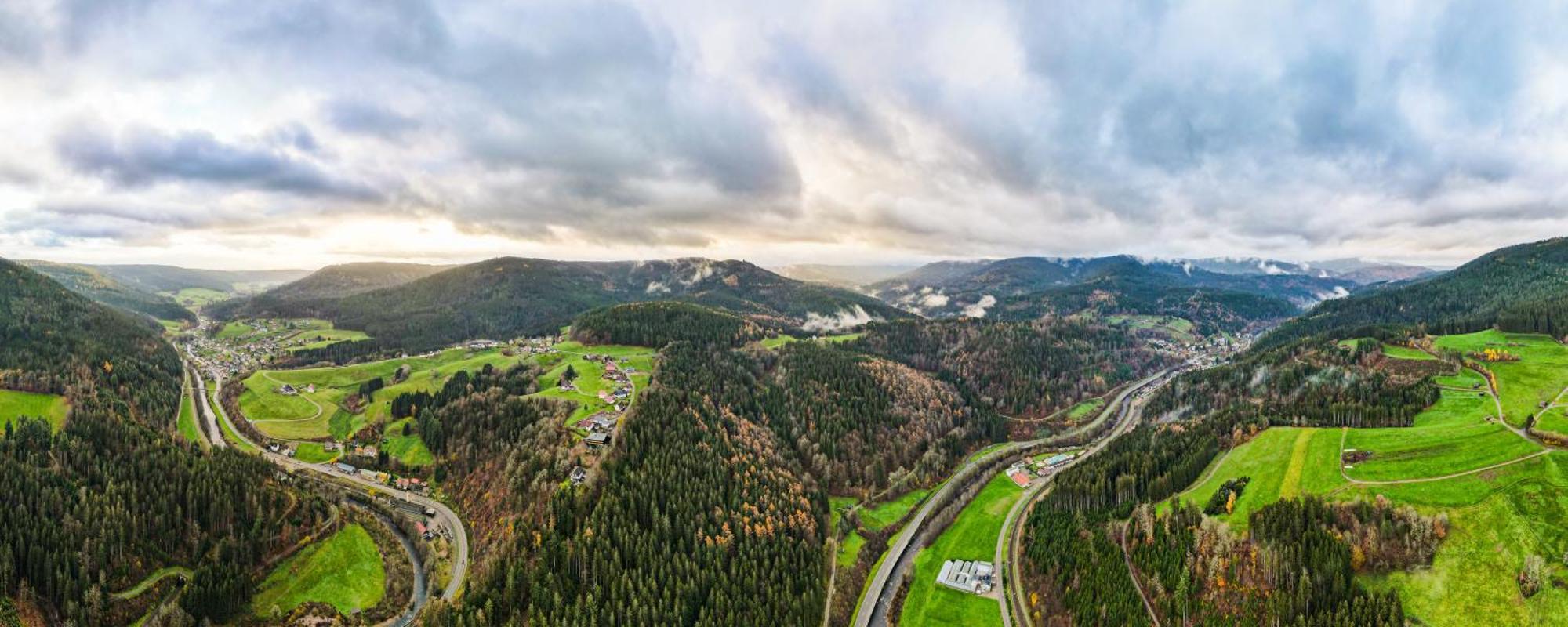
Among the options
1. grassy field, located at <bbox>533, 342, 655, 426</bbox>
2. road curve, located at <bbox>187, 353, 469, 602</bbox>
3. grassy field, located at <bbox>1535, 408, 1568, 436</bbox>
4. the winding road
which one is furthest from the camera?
grassy field, located at <bbox>533, 342, 655, 426</bbox>

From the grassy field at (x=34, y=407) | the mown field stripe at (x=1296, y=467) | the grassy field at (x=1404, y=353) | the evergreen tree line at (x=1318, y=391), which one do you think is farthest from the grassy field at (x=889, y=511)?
the grassy field at (x=34, y=407)

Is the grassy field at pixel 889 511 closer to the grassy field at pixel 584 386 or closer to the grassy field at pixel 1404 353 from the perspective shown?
the grassy field at pixel 584 386

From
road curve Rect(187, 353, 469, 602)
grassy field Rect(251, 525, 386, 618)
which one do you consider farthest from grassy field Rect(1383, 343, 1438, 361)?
grassy field Rect(251, 525, 386, 618)

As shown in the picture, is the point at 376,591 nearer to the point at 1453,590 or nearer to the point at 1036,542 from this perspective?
the point at 1036,542

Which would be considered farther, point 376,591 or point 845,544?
point 845,544

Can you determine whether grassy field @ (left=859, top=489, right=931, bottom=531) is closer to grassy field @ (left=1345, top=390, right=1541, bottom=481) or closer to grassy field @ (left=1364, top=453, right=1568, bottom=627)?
grassy field @ (left=1364, top=453, right=1568, bottom=627)

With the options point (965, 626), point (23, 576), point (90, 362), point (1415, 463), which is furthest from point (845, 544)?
point (90, 362)
